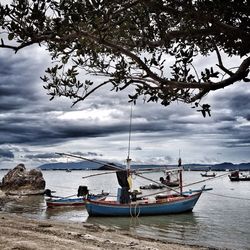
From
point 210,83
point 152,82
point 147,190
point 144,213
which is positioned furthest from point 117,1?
point 147,190

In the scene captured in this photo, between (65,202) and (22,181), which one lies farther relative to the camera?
(22,181)

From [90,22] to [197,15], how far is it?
1.41 metres

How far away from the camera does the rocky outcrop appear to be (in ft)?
178

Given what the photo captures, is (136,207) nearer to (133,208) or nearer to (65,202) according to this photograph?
(133,208)

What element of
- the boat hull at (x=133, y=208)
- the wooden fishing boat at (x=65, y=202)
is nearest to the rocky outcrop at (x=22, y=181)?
the wooden fishing boat at (x=65, y=202)

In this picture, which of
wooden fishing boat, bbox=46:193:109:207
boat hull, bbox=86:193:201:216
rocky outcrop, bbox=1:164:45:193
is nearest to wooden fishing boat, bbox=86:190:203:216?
boat hull, bbox=86:193:201:216

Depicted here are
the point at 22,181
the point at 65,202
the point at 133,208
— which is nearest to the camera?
the point at 133,208

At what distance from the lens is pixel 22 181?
54.7m

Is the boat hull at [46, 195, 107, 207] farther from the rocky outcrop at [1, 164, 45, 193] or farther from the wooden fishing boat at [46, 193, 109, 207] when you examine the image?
the rocky outcrop at [1, 164, 45, 193]

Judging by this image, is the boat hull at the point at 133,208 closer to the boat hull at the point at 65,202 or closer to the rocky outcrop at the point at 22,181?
the boat hull at the point at 65,202

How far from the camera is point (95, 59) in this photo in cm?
647

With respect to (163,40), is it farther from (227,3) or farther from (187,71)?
(227,3)

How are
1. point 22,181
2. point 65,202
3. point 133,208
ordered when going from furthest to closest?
point 22,181 < point 65,202 < point 133,208

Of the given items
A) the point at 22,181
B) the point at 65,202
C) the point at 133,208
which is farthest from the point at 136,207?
the point at 22,181
